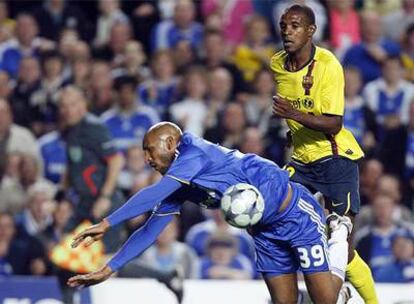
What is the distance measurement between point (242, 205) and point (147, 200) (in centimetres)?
63

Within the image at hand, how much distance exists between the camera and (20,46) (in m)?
17.0

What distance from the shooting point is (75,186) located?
1416 centimetres

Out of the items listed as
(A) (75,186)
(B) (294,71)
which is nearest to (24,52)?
(A) (75,186)

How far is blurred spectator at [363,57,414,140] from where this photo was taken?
15375 mm

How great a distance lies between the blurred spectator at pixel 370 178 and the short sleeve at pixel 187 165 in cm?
559

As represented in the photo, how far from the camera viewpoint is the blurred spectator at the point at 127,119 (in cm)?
1536

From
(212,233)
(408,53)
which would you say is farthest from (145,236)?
(408,53)

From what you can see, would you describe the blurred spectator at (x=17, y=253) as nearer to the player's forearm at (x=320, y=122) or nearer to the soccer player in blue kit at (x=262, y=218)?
the soccer player in blue kit at (x=262, y=218)

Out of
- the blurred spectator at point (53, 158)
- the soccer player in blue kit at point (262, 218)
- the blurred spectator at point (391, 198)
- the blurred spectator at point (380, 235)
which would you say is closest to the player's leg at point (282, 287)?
the soccer player in blue kit at point (262, 218)

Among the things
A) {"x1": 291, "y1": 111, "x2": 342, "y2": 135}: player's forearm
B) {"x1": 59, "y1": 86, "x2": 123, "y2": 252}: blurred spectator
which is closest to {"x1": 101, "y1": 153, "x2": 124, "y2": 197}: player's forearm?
{"x1": 59, "y1": 86, "x2": 123, "y2": 252}: blurred spectator

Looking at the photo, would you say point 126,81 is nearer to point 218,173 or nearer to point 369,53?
point 369,53

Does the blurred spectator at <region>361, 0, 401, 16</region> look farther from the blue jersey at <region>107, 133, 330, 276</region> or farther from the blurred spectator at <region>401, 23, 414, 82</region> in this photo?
the blue jersey at <region>107, 133, 330, 276</region>

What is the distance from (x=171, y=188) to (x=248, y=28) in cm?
762

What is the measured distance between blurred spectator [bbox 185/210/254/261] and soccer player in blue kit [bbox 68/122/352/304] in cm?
391
